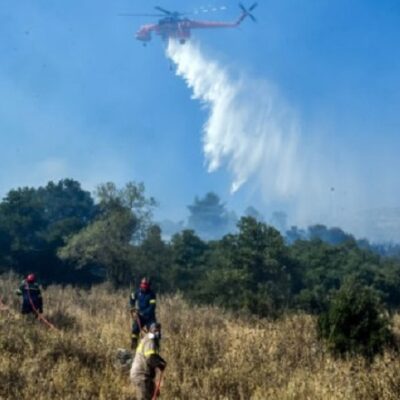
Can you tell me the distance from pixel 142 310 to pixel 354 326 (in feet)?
18.6

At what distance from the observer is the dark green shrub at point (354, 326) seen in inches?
561

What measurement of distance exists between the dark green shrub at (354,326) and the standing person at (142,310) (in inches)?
181

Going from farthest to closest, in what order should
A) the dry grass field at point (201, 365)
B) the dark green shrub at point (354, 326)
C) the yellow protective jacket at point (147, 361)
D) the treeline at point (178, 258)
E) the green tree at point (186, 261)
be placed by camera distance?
the green tree at point (186, 261) < the treeline at point (178, 258) < the dark green shrub at point (354, 326) < the yellow protective jacket at point (147, 361) < the dry grass field at point (201, 365)

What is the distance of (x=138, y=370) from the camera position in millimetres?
10180

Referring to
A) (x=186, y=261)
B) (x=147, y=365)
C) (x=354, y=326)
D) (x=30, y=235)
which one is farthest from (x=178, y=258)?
(x=147, y=365)

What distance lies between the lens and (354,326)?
14.7m

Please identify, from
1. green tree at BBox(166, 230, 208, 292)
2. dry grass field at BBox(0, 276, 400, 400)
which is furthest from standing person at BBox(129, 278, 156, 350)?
green tree at BBox(166, 230, 208, 292)

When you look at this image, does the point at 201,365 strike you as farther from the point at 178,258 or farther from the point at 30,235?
the point at 30,235

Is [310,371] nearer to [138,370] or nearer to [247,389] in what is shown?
[247,389]

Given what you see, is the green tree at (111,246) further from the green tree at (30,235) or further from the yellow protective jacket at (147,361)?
the yellow protective jacket at (147,361)

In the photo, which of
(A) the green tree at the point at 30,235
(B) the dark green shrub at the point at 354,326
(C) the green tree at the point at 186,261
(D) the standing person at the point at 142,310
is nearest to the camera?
(B) the dark green shrub at the point at 354,326

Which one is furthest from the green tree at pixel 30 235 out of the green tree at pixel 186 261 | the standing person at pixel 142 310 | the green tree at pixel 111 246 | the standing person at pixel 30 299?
the standing person at pixel 142 310

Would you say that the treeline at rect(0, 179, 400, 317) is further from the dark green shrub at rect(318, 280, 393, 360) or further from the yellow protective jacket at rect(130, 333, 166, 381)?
the yellow protective jacket at rect(130, 333, 166, 381)

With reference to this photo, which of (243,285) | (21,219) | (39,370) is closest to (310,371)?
(39,370)
